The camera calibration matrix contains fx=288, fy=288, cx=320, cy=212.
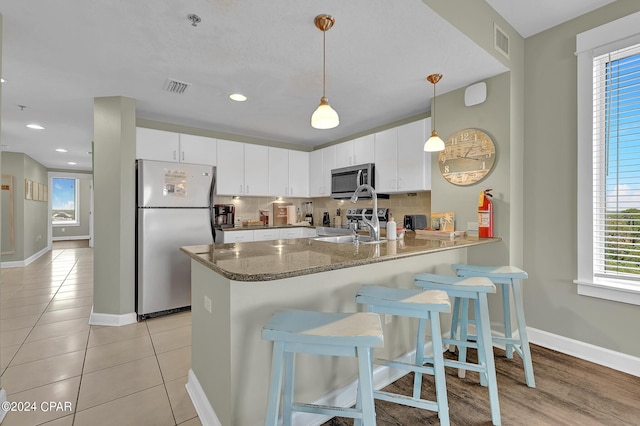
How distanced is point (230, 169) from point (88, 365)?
2741 mm

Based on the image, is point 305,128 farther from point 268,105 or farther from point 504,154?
point 504,154

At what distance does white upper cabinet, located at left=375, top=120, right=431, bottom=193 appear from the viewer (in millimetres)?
3287

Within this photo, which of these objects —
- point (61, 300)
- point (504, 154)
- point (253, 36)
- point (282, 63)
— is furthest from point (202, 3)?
point (61, 300)

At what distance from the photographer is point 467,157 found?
2.73m

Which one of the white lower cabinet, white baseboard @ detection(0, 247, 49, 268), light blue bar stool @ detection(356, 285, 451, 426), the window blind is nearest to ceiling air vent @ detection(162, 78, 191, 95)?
the white lower cabinet

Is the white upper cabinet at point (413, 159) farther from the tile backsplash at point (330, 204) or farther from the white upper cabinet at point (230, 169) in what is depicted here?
the white upper cabinet at point (230, 169)

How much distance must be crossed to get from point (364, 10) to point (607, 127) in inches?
80.3

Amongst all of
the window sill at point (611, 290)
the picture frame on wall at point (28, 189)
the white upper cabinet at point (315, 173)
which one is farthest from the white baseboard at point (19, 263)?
the window sill at point (611, 290)

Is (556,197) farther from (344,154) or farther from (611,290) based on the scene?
(344,154)

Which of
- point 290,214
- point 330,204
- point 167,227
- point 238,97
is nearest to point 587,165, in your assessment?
point 238,97

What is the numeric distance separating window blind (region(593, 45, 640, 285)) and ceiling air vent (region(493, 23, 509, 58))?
0.64 meters

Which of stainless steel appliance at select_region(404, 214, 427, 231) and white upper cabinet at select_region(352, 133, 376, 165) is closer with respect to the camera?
stainless steel appliance at select_region(404, 214, 427, 231)

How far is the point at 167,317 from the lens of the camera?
131 inches

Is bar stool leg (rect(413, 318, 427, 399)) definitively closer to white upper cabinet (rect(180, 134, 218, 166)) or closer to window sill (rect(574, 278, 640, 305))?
window sill (rect(574, 278, 640, 305))
